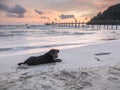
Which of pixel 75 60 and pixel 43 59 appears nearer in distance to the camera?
pixel 43 59

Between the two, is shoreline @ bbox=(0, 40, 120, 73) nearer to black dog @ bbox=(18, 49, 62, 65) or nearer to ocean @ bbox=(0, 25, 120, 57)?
black dog @ bbox=(18, 49, 62, 65)

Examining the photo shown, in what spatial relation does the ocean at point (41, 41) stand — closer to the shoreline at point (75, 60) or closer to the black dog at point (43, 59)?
the shoreline at point (75, 60)

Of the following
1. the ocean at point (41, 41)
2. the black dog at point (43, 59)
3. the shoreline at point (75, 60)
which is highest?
the black dog at point (43, 59)

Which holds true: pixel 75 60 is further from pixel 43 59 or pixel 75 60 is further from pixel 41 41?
pixel 41 41

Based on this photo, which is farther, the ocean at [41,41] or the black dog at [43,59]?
the ocean at [41,41]

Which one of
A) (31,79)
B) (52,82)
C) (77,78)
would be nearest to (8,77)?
(31,79)

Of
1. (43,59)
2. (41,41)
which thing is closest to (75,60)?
(43,59)

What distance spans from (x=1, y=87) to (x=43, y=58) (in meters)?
3.06

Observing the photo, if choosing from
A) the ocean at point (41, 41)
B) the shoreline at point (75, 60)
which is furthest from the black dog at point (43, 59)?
the ocean at point (41, 41)

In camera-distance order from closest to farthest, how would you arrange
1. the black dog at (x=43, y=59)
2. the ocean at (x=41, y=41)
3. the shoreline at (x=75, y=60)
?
the shoreline at (x=75, y=60) → the black dog at (x=43, y=59) → the ocean at (x=41, y=41)

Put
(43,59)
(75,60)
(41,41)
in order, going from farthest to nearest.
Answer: (41,41)
(75,60)
(43,59)

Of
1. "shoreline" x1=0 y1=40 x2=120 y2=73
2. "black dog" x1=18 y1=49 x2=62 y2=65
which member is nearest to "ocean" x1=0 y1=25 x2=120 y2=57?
"shoreline" x1=0 y1=40 x2=120 y2=73

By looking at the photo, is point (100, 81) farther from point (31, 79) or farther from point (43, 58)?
point (43, 58)

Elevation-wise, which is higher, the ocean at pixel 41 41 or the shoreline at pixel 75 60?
the shoreline at pixel 75 60
